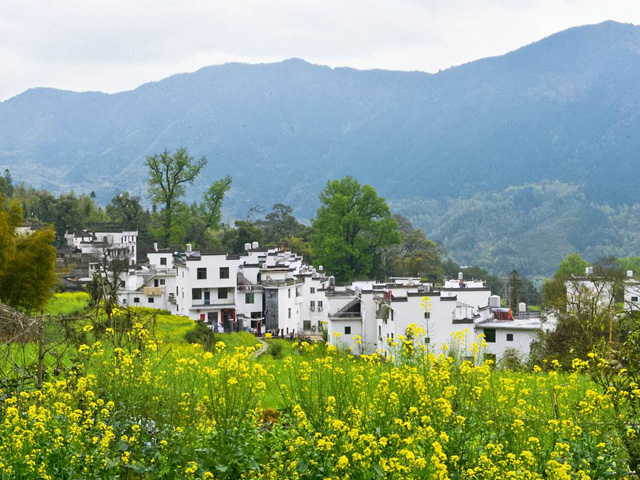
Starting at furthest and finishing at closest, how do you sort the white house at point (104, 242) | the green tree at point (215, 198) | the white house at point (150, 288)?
the white house at point (104, 242), the green tree at point (215, 198), the white house at point (150, 288)

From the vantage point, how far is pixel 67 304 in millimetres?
30688

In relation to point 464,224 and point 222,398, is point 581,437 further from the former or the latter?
point 464,224

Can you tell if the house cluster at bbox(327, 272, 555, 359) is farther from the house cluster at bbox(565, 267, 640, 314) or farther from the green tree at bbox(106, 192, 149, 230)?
the green tree at bbox(106, 192, 149, 230)

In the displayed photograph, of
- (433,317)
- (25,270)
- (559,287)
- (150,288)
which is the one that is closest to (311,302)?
(150,288)

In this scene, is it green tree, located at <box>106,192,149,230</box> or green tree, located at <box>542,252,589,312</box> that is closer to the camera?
green tree, located at <box>542,252,589,312</box>

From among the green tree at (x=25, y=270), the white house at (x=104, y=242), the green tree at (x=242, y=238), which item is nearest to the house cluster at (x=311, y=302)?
the green tree at (x=25, y=270)

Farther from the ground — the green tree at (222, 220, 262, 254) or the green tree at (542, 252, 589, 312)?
the green tree at (222, 220, 262, 254)

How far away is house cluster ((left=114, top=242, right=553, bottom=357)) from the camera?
1329 inches

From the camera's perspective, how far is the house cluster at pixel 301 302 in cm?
3375

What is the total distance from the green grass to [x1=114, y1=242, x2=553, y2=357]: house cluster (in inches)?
267

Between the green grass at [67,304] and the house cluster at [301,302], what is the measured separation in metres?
6.77

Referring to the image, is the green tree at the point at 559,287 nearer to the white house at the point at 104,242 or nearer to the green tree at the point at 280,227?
the green tree at the point at 280,227

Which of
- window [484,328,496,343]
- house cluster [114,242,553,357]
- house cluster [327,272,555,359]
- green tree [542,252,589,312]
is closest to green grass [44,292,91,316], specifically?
house cluster [114,242,553,357]

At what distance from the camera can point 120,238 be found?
7406 centimetres
